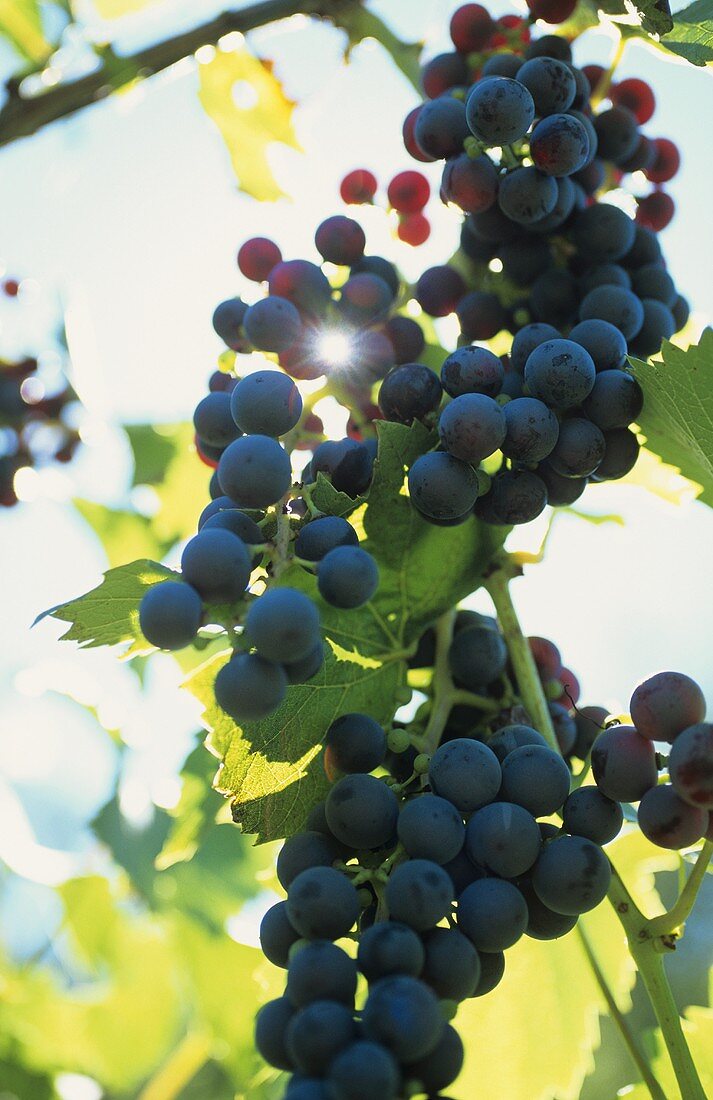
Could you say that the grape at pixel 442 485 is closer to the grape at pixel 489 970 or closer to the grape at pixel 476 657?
the grape at pixel 476 657

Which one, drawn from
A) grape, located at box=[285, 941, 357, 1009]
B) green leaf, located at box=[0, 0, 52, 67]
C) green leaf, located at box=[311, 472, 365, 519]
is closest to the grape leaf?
green leaf, located at box=[0, 0, 52, 67]

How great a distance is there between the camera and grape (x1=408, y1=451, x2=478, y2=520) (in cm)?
122

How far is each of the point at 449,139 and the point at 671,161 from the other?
21.6 inches

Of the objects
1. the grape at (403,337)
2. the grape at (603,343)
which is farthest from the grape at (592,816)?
the grape at (403,337)

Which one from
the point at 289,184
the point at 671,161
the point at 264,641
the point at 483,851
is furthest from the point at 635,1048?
the point at 289,184

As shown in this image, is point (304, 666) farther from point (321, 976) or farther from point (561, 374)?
point (561, 374)

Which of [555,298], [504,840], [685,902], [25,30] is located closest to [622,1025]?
[685,902]

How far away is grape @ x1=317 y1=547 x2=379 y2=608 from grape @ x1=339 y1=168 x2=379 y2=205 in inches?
38.4

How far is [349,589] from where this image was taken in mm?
1065

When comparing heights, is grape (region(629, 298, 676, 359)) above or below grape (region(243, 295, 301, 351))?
below

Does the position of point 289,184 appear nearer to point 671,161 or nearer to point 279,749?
point 671,161

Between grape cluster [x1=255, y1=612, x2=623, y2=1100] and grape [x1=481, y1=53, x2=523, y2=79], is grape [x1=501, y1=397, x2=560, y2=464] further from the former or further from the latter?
grape [x1=481, y1=53, x2=523, y2=79]

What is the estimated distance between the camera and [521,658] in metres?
1.50

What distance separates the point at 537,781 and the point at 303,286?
0.78m
